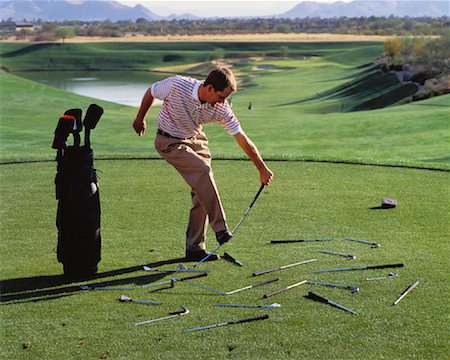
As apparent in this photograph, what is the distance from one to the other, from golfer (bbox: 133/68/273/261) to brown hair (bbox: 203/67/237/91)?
0.05 metres

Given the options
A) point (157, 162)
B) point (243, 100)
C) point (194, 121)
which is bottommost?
point (243, 100)

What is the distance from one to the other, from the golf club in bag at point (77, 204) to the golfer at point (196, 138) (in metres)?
0.64

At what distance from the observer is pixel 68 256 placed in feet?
19.3

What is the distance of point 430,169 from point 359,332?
5.82 metres

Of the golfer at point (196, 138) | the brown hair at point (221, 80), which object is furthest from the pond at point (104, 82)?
the brown hair at point (221, 80)

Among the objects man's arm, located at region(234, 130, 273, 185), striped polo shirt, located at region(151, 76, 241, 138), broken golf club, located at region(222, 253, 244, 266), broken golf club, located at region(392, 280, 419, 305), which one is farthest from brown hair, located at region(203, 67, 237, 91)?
broken golf club, located at region(392, 280, 419, 305)

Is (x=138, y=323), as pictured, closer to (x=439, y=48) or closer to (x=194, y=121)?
(x=194, y=121)

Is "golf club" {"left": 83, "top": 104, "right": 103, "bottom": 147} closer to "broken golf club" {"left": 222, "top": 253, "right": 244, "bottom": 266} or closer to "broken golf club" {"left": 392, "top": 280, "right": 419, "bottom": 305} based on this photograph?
"broken golf club" {"left": 222, "top": 253, "right": 244, "bottom": 266}

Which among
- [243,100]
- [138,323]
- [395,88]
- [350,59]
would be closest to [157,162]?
[138,323]

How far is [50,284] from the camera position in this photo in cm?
575

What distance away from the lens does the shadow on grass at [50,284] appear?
17.8 feet

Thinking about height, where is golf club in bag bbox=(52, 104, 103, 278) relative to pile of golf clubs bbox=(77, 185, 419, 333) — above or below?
above

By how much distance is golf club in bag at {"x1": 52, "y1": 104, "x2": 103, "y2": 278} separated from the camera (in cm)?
589

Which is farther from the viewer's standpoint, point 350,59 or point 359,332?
point 350,59
